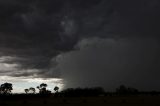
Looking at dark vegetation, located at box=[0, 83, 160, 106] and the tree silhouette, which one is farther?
the tree silhouette

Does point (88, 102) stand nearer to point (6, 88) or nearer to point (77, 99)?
point (77, 99)

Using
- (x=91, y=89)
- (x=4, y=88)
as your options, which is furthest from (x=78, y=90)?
(x=4, y=88)

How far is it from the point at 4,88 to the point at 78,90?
5411 centimetres

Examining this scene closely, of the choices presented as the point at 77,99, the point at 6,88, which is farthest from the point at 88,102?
the point at 6,88

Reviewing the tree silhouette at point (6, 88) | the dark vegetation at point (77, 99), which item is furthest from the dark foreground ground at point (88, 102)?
the tree silhouette at point (6, 88)

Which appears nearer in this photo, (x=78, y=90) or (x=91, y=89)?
(x=78, y=90)

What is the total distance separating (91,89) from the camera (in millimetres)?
193875

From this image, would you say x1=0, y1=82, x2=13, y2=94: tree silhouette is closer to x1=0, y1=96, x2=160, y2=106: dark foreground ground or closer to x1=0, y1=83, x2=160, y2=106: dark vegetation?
x1=0, y1=83, x2=160, y2=106: dark vegetation

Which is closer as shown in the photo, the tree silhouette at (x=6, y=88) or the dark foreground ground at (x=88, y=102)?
the dark foreground ground at (x=88, y=102)

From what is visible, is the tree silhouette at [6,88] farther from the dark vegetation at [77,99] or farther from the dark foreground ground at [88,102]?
the dark foreground ground at [88,102]

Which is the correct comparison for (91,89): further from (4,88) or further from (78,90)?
(4,88)

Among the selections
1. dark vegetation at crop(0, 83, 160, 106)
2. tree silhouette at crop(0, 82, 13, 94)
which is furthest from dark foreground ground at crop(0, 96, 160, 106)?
tree silhouette at crop(0, 82, 13, 94)

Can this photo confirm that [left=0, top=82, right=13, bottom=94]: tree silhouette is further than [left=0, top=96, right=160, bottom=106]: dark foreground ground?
Yes

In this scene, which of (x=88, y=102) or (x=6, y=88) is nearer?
Answer: (x=88, y=102)
